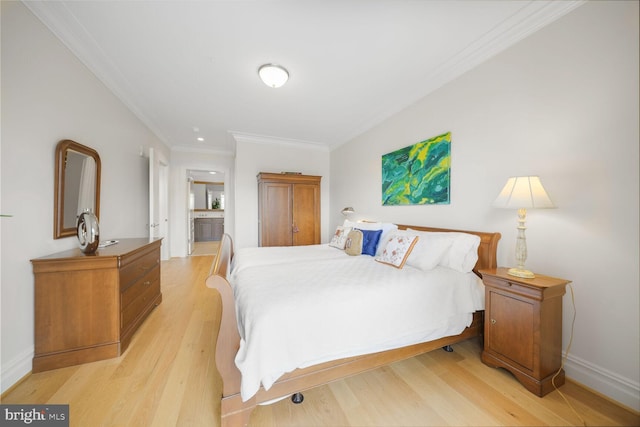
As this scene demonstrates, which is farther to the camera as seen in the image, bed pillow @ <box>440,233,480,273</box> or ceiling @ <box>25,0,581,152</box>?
bed pillow @ <box>440,233,480,273</box>

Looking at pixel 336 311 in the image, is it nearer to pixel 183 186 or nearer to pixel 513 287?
pixel 513 287

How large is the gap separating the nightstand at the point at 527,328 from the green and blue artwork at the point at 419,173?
1091mm

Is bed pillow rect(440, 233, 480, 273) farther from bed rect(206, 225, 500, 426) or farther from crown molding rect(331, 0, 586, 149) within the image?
crown molding rect(331, 0, 586, 149)

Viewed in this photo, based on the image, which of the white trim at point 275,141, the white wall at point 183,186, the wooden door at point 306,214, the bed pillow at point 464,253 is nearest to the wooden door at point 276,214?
the wooden door at point 306,214

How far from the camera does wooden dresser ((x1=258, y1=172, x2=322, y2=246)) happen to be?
4234 millimetres

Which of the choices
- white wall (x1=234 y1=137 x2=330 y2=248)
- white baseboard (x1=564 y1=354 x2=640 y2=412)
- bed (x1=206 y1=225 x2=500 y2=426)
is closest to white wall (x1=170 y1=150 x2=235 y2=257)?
white wall (x1=234 y1=137 x2=330 y2=248)

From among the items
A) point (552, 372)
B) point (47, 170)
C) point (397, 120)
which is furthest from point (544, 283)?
point (47, 170)

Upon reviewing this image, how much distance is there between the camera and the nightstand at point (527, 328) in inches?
55.8

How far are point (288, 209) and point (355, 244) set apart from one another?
Answer: 81.7 inches

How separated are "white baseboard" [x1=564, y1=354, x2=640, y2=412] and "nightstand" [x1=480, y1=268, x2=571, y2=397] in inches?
4.5

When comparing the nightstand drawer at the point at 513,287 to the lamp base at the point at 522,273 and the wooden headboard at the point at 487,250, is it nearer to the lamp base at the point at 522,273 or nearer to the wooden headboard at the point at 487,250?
A: the lamp base at the point at 522,273

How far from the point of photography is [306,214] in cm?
452

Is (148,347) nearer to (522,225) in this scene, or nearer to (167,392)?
(167,392)

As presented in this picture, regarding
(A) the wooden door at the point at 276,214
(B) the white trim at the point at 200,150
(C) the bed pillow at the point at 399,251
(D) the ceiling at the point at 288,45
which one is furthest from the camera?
(B) the white trim at the point at 200,150
